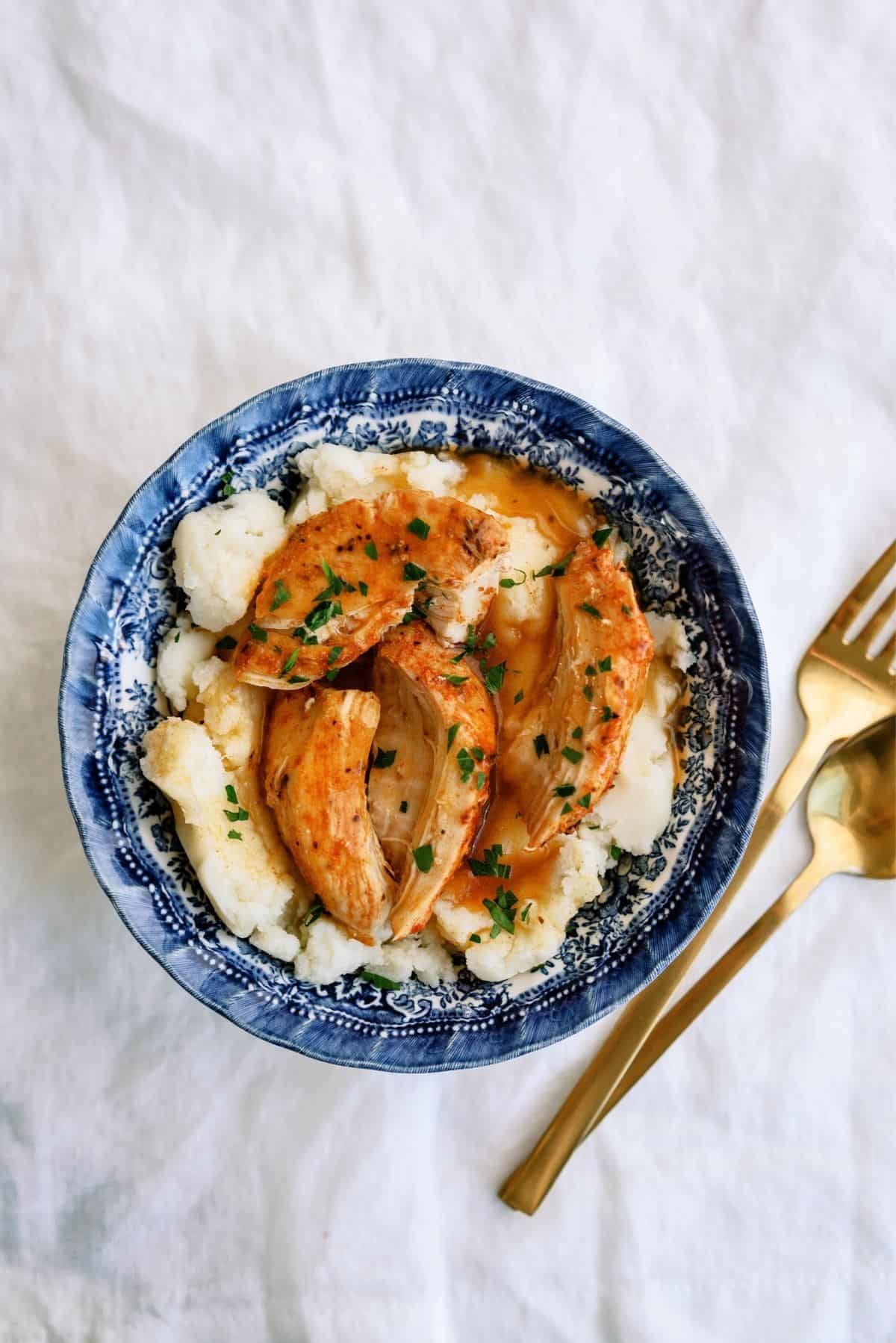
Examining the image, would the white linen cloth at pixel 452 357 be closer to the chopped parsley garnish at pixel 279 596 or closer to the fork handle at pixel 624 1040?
the fork handle at pixel 624 1040

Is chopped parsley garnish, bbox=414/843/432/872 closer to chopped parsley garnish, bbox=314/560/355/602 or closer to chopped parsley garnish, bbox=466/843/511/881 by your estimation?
chopped parsley garnish, bbox=466/843/511/881

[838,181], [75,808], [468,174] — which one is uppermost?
[838,181]

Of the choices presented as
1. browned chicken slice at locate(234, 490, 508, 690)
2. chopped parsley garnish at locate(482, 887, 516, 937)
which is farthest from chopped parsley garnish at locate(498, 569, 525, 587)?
chopped parsley garnish at locate(482, 887, 516, 937)

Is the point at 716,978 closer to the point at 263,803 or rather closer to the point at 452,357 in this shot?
the point at 263,803

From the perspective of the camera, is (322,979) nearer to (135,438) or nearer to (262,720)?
(262,720)

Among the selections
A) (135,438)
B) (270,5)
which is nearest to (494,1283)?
(135,438)

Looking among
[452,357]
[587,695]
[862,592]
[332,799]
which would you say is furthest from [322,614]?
[862,592]
